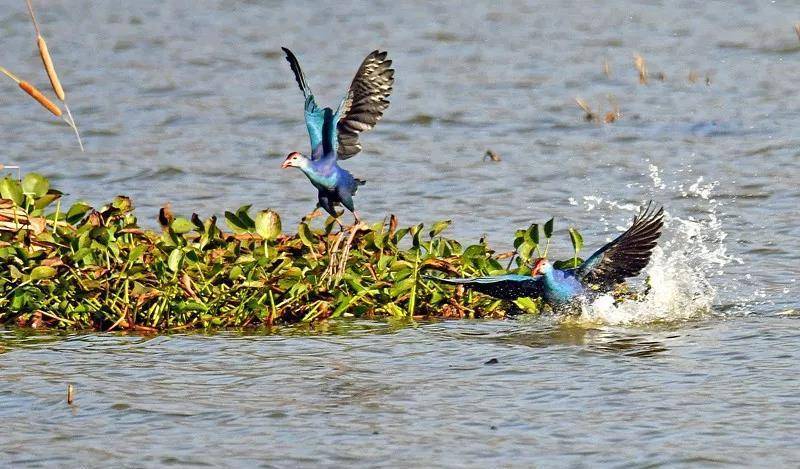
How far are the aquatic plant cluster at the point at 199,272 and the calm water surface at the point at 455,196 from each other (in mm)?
195

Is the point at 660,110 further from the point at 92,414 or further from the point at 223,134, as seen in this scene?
the point at 92,414

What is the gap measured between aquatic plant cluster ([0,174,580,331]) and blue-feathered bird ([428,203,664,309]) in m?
0.29

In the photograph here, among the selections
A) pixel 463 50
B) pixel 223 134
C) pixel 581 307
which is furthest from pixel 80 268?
pixel 463 50

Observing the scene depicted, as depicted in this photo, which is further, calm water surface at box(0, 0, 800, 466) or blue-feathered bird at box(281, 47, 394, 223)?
blue-feathered bird at box(281, 47, 394, 223)

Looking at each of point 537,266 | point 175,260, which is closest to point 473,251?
point 537,266

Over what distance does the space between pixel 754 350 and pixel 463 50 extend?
10220mm

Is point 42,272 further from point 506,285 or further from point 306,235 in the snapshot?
point 506,285

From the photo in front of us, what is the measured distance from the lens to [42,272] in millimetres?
6621

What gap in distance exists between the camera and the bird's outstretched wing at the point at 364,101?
7.32 meters

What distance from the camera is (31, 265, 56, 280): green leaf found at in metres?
6.60

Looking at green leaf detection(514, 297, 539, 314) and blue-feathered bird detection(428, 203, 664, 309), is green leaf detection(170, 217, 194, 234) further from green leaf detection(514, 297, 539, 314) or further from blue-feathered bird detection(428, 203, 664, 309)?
green leaf detection(514, 297, 539, 314)

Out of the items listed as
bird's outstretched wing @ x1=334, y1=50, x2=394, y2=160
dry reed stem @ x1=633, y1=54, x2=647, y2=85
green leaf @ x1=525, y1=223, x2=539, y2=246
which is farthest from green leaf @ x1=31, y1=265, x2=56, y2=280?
dry reed stem @ x1=633, y1=54, x2=647, y2=85

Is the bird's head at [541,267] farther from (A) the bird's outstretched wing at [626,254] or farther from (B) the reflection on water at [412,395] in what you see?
(B) the reflection on water at [412,395]

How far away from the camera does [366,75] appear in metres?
7.32
